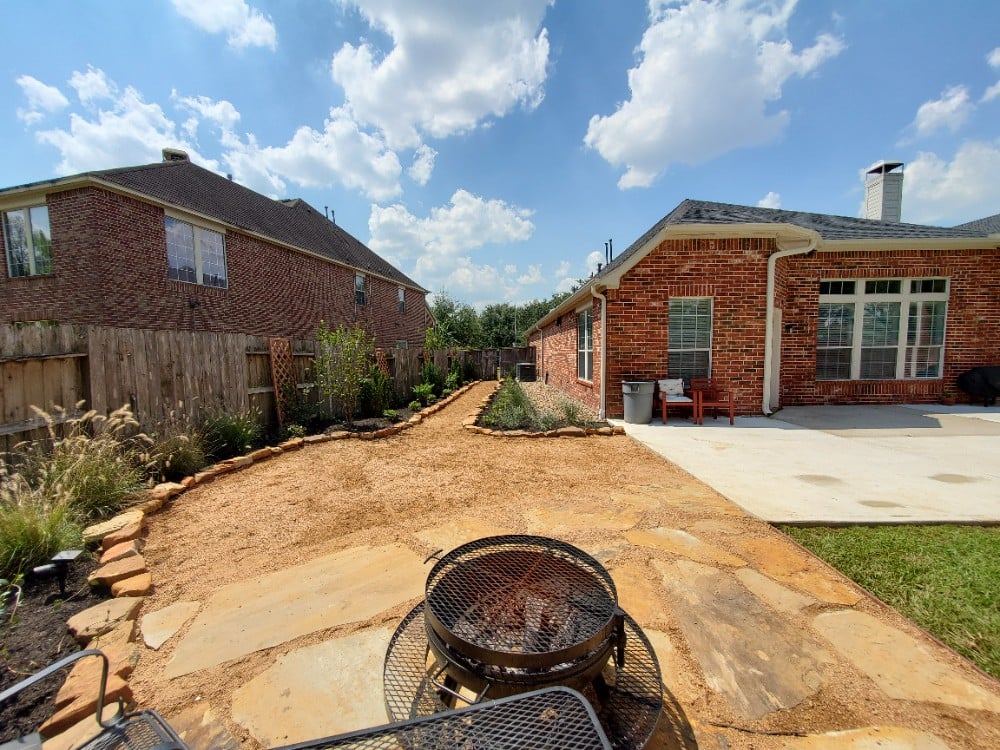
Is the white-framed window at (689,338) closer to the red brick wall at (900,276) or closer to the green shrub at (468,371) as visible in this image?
the red brick wall at (900,276)

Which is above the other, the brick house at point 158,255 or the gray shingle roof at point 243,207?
the gray shingle roof at point 243,207

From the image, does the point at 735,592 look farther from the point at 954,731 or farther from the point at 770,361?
the point at 770,361

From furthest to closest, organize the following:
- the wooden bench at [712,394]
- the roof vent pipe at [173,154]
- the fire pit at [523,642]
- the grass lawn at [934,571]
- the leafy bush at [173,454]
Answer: the roof vent pipe at [173,154]
the wooden bench at [712,394]
the leafy bush at [173,454]
the grass lawn at [934,571]
the fire pit at [523,642]

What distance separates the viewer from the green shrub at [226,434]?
509 centimetres

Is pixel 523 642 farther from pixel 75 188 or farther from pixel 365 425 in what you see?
pixel 75 188

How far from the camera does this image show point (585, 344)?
29.8 ft

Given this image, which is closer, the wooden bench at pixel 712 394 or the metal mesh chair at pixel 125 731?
the metal mesh chair at pixel 125 731

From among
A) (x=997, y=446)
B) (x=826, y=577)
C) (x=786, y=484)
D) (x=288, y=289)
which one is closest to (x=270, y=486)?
(x=826, y=577)

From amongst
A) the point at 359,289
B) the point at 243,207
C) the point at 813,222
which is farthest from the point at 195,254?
the point at 813,222

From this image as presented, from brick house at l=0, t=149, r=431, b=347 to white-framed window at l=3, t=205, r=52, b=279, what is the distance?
0.09 ft

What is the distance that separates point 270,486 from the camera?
422 centimetres

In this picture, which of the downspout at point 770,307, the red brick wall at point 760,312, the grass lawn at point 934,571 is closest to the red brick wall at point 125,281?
the red brick wall at point 760,312

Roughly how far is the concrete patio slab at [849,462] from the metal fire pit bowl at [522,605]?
2.32m

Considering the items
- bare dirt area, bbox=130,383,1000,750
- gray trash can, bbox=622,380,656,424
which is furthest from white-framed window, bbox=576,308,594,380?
bare dirt area, bbox=130,383,1000,750
